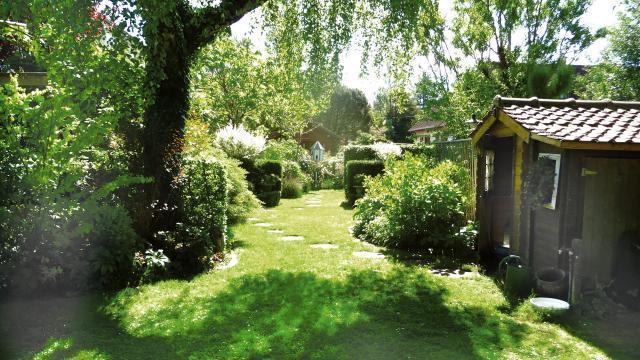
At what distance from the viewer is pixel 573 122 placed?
5.18 m

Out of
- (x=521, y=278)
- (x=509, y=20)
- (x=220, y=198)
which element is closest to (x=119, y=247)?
(x=220, y=198)

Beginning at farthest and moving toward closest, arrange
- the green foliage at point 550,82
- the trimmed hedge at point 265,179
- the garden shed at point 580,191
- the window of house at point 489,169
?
the green foliage at point 550,82
the trimmed hedge at point 265,179
the window of house at point 489,169
the garden shed at point 580,191

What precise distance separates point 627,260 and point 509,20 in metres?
14.5

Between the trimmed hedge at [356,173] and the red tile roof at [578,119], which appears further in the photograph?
the trimmed hedge at [356,173]

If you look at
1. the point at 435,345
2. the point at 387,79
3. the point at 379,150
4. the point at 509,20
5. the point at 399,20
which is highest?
the point at 509,20

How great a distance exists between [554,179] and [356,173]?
32.8ft

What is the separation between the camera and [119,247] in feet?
16.9

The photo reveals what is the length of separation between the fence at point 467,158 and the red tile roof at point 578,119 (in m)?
1.73

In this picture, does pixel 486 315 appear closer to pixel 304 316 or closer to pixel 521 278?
pixel 521 278

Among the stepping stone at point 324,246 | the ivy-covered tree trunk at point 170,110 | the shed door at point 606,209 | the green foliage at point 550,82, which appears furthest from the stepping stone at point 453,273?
the green foliage at point 550,82

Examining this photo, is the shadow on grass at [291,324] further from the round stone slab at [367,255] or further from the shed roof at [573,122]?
the shed roof at [573,122]

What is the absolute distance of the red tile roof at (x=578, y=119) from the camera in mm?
4641

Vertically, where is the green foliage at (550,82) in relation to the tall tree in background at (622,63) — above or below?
below

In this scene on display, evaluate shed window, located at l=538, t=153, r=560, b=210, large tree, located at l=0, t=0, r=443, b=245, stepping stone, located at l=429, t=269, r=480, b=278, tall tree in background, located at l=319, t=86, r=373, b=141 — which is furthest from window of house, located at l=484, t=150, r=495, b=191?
tall tree in background, located at l=319, t=86, r=373, b=141
